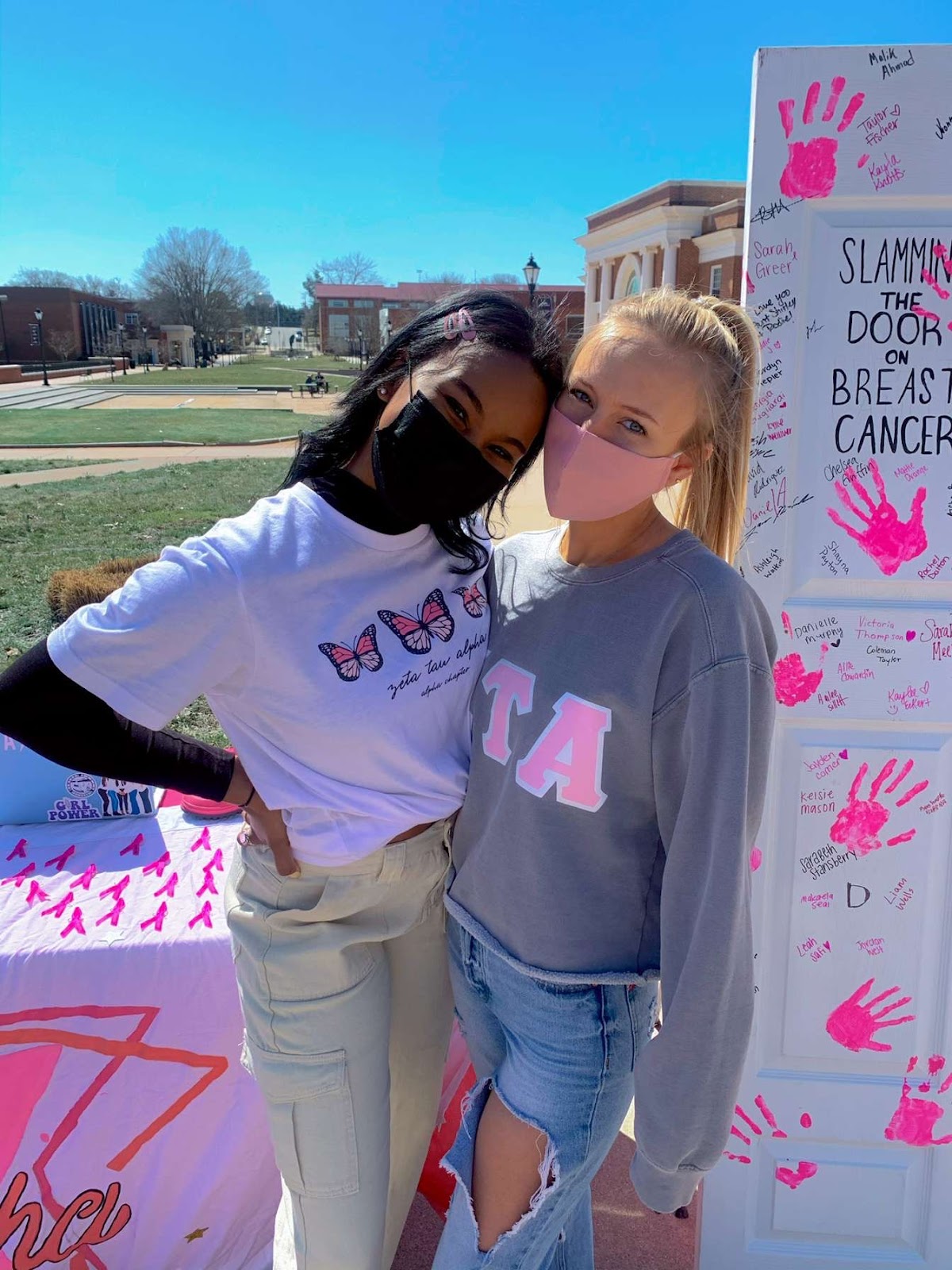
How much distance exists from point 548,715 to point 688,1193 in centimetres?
72

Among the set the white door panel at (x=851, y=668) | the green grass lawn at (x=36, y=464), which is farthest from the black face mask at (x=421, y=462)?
the green grass lawn at (x=36, y=464)

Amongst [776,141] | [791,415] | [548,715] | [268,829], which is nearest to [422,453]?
[548,715]

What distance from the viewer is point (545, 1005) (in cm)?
143

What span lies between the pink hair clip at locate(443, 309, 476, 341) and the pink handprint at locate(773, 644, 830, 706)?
0.95 meters

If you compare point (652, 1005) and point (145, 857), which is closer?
point (652, 1005)

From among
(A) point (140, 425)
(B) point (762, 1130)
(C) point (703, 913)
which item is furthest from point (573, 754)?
(A) point (140, 425)

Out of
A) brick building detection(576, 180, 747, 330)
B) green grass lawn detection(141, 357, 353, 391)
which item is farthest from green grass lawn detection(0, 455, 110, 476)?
green grass lawn detection(141, 357, 353, 391)

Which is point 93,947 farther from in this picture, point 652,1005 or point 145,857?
point 652,1005

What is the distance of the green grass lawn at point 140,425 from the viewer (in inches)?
783

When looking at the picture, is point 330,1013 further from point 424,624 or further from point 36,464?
point 36,464

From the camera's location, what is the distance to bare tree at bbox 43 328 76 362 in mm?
67875

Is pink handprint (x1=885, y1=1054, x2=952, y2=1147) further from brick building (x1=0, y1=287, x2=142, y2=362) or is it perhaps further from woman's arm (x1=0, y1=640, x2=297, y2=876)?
brick building (x1=0, y1=287, x2=142, y2=362)

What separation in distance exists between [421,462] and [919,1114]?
1829mm

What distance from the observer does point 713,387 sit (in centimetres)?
139
